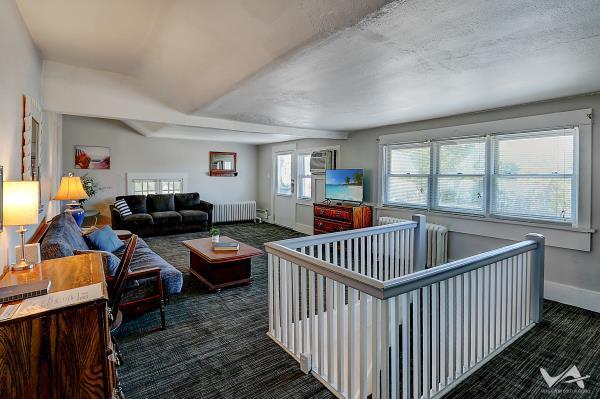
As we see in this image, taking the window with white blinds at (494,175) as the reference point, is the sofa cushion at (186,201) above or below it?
below

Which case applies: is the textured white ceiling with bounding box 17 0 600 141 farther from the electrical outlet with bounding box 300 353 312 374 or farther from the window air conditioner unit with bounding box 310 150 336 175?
the window air conditioner unit with bounding box 310 150 336 175

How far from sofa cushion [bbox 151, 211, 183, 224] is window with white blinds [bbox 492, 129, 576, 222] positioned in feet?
19.2

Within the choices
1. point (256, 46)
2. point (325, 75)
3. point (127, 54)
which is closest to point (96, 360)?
point (256, 46)

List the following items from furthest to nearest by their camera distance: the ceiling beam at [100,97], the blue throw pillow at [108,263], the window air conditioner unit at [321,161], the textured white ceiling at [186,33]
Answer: the window air conditioner unit at [321,161], the ceiling beam at [100,97], the blue throw pillow at [108,263], the textured white ceiling at [186,33]

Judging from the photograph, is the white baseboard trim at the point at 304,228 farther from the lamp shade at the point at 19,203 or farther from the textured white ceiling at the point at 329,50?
the lamp shade at the point at 19,203

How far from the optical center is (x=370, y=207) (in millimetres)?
5332

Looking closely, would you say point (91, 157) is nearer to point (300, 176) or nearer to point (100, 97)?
point (100, 97)

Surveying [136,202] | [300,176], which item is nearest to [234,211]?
[300,176]

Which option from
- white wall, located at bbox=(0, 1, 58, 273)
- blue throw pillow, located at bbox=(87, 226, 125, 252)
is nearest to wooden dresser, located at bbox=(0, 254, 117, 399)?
white wall, located at bbox=(0, 1, 58, 273)

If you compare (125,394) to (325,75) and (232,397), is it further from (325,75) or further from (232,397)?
(325,75)

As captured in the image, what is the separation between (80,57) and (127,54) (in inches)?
20.3

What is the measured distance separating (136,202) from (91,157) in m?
1.30

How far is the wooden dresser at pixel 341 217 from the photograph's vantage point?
510cm

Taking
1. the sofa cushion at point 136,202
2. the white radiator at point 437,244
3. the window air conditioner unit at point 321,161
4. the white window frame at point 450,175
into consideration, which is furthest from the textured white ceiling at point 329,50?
the sofa cushion at point 136,202
